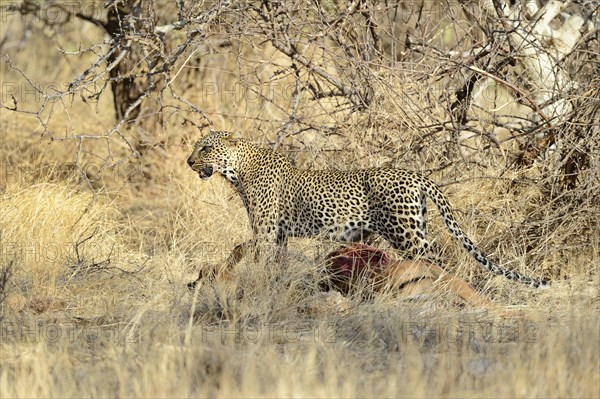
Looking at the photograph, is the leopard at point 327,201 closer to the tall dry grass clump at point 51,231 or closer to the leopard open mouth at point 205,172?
the leopard open mouth at point 205,172

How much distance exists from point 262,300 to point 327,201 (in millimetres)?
1542

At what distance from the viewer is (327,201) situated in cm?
823

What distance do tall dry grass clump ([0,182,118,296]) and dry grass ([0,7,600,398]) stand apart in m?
0.02

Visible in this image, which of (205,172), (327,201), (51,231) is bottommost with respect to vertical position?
(51,231)

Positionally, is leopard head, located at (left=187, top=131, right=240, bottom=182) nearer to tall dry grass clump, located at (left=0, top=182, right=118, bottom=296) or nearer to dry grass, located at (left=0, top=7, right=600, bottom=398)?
dry grass, located at (left=0, top=7, right=600, bottom=398)

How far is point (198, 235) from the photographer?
9.20m

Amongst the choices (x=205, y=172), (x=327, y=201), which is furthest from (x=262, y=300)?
(x=205, y=172)

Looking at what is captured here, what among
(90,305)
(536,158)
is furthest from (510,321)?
(90,305)

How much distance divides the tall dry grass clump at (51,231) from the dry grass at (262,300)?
0.02m

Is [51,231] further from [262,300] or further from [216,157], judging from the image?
[262,300]

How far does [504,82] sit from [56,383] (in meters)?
4.45

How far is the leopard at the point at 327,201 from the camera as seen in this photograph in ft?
26.0

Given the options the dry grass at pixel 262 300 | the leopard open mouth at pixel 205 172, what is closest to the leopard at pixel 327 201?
the leopard open mouth at pixel 205 172

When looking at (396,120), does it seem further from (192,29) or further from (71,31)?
(71,31)
